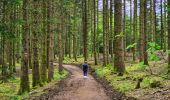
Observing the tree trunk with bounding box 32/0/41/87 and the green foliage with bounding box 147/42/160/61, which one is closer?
the green foliage with bounding box 147/42/160/61

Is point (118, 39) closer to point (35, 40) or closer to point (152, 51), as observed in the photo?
point (35, 40)

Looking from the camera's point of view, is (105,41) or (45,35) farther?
(105,41)

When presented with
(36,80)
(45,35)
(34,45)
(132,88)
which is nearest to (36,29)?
(34,45)

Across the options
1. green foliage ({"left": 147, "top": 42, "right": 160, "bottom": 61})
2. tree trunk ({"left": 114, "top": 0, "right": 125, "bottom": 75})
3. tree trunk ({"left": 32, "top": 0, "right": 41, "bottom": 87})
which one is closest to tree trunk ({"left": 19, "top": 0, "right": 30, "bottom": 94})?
tree trunk ({"left": 32, "top": 0, "right": 41, "bottom": 87})

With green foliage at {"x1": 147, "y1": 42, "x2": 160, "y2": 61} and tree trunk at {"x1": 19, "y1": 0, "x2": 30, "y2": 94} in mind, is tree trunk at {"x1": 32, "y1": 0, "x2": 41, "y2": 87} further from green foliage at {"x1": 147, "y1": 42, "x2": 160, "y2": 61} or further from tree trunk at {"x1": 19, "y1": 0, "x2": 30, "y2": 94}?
green foliage at {"x1": 147, "y1": 42, "x2": 160, "y2": 61}

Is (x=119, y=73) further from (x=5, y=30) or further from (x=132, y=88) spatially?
(x=5, y=30)

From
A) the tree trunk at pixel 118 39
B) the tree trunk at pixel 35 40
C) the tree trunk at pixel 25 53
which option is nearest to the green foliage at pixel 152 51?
the tree trunk at pixel 25 53

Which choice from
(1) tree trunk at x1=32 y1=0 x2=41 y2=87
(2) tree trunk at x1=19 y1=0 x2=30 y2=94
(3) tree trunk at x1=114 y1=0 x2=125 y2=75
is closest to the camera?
(2) tree trunk at x1=19 y1=0 x2=30 y2=94

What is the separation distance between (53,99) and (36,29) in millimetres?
6404

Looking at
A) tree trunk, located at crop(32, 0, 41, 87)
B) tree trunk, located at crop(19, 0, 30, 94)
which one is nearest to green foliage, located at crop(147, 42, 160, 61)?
tree trunk, located at crop(19, 0, 30, 94)

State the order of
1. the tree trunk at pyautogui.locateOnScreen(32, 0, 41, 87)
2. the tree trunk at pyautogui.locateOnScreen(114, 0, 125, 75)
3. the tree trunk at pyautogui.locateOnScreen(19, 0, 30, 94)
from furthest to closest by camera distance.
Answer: the tree trunk at pyautogui.locateOnScreen(114, 0, 125, 75), the tree trunk at pyautogui.locateOnScreen(32, 0, 41, 87), the tree trunk at pyautogui.locateOnScreen(19, 0, 30, 94)

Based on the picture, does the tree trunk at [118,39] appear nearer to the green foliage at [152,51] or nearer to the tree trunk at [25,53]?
the tree trunk at [25,53]

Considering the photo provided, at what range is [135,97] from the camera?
1307 centimetres

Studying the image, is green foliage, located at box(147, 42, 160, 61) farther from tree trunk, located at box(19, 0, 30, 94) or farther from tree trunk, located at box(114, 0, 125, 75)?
tree trunk, located at box(114, 0, 125, 75)
